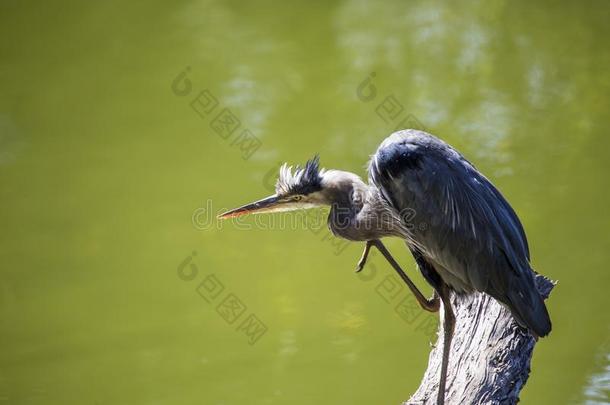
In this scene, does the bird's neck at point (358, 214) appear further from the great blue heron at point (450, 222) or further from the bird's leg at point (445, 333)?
the bird's leg at point (445, 333)

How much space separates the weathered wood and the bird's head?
105 cm

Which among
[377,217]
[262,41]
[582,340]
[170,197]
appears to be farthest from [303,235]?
[262,41]

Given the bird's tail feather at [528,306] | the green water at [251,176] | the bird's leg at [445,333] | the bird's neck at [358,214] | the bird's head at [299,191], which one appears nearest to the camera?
the bird's tail feather at [528,306]

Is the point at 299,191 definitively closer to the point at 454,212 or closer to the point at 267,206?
the point at 267,206

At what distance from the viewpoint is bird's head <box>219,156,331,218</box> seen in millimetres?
4719

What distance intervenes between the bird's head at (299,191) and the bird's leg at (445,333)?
0.89 meters

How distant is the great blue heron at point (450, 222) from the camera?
159 inches

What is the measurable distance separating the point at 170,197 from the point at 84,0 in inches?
231

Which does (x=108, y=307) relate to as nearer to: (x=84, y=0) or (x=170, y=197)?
(x=170, y=197)

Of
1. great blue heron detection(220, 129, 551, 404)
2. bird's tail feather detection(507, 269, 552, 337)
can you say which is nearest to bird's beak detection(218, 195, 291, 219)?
great blue heron detection(220, 129, 551, 404)

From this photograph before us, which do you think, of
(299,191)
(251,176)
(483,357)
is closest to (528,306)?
(483,357)

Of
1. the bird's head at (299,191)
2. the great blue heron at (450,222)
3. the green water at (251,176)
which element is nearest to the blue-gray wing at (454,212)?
the great blue heron at (450,222)

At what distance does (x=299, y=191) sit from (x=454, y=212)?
995mm

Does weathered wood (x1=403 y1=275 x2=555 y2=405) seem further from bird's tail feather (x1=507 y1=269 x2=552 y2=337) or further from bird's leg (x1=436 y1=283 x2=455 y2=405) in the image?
bird's tail feather (x1=507 y1=269 x2=552 y2=337)
